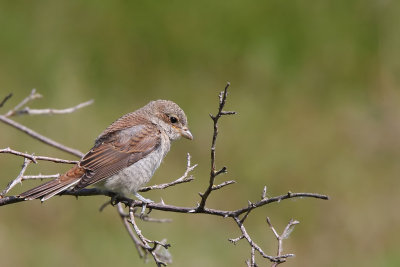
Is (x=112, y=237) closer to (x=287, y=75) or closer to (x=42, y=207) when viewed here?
(x=42, y=207)

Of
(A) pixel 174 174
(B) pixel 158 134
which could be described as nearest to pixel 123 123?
(B) pixel 158 134

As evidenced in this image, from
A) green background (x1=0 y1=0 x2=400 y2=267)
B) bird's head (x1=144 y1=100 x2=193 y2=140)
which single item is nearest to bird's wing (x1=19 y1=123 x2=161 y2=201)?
bird's head (x1=144 y1=100 x2=193 y2=140)

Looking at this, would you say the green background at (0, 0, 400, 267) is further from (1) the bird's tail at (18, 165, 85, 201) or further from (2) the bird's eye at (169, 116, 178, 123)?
(1) the bird's tail at (18, 165, 85, 201)

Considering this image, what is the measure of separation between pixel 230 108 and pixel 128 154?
332 cm

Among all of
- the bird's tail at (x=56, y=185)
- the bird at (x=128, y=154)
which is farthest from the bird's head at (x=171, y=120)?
the bird's tail at (x=56, y=185)

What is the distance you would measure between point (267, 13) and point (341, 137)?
1774mm

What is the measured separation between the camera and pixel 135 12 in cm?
834

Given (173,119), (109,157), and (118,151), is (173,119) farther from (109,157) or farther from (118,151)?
(109,157)

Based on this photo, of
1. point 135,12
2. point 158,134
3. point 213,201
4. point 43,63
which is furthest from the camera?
point 135,12

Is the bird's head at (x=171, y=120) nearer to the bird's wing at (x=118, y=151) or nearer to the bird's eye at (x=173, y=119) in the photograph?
the bird's eye at (x=173, y=119)

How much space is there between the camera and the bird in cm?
395

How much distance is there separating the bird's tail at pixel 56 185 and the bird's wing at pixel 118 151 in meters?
0.04

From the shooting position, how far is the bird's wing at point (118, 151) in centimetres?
405

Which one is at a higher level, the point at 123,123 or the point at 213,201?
the point at 213,201
